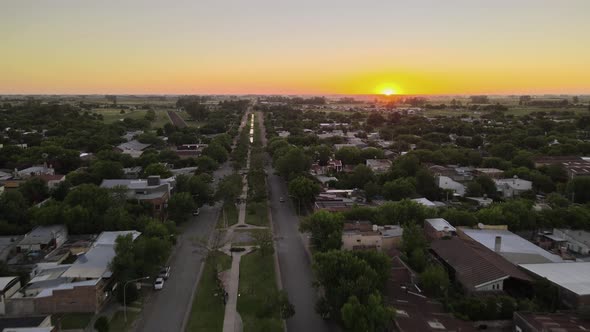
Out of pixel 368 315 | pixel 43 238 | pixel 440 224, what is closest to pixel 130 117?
pixel 43 238

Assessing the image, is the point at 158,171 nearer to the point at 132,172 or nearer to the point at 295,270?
the point at 132,172

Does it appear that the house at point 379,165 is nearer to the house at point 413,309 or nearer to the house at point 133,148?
the house at point 413,309

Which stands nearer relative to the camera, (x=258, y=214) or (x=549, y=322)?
(x=549, y=322)

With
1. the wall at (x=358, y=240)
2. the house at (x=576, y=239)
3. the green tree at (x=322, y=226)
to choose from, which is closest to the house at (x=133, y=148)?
the green tree at (x=322, y=226)

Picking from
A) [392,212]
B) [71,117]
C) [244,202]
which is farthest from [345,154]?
[71,117]

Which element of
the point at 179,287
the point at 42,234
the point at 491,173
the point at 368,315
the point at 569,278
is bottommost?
the point at 179,287

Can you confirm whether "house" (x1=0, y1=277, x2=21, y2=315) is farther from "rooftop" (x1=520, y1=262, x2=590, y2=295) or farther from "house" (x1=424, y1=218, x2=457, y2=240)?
"rooftop" (x1=520, y1=262, x2=590, y2=295)
